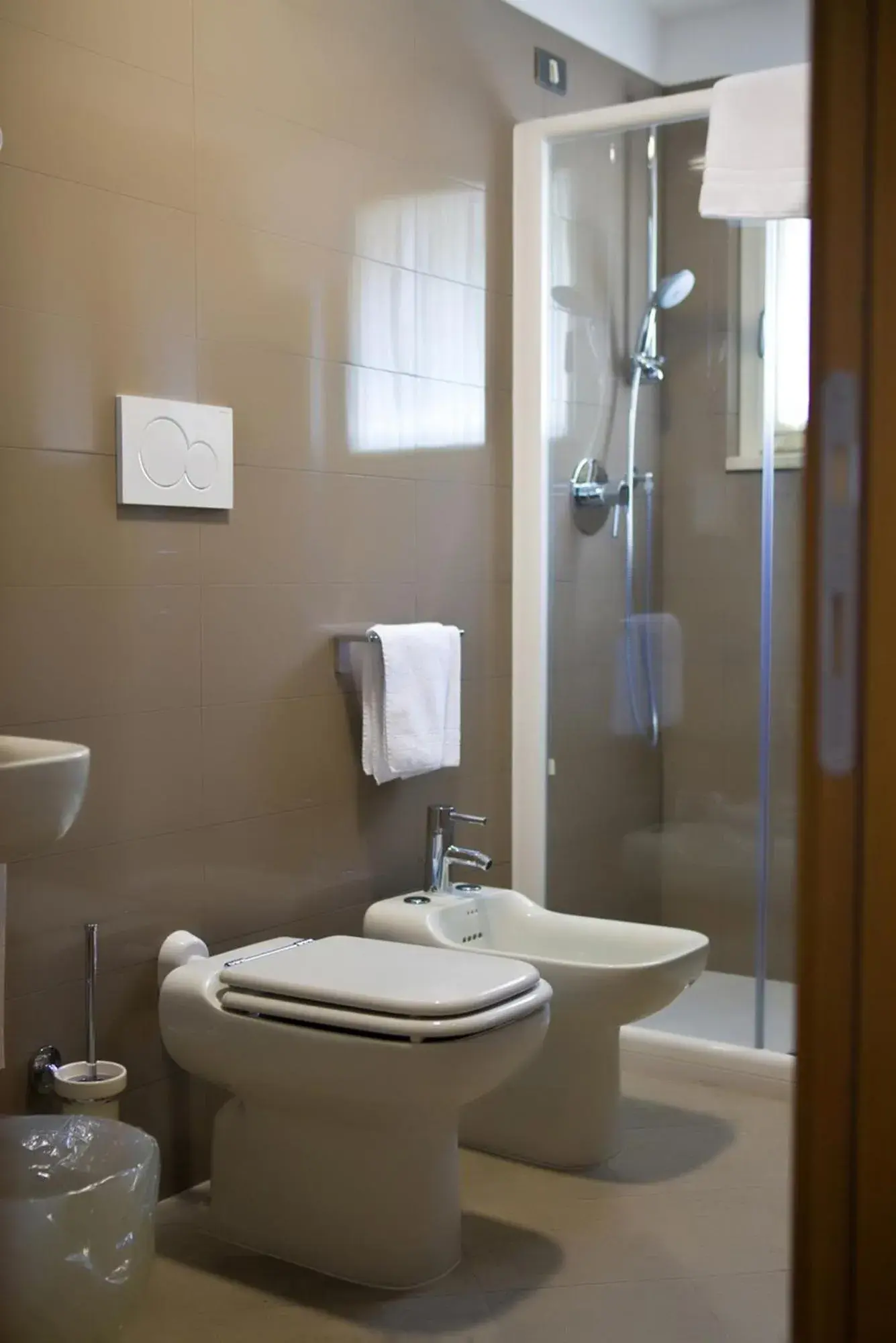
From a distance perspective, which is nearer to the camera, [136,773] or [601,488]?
[136,773]

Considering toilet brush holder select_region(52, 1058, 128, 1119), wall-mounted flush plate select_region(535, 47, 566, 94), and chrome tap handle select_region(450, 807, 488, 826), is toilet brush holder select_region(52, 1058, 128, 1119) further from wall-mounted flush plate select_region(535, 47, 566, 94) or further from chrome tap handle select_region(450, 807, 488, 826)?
wall-mounted flush plate select_region(535, 47, 566, 94)

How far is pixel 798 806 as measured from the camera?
871 millimetres

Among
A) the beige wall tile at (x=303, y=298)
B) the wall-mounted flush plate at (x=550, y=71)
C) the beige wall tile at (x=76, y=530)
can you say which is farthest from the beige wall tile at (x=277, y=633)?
the wall-mounted flush plate at (x=550, y=71)

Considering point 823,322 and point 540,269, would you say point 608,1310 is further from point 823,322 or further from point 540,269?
point 540,269

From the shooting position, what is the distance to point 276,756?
2510mm

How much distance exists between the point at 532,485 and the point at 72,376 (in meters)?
A: 1.28

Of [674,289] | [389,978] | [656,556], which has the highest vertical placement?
[674,289]

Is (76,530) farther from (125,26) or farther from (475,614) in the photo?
(475,614)

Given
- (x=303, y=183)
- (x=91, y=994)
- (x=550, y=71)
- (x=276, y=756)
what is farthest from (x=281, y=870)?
(x=550, y=71)

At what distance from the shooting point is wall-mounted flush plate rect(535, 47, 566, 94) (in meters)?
3.14

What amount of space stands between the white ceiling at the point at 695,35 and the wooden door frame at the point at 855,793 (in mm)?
2719

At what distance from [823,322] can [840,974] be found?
41 cm

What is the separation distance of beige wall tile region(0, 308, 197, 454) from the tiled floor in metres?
1.28

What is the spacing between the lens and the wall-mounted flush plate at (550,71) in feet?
10.3
